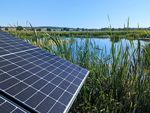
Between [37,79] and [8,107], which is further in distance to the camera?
[37,79]

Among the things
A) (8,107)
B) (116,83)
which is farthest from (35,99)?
(116,83)

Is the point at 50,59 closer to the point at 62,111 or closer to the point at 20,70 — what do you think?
the point at 20,70

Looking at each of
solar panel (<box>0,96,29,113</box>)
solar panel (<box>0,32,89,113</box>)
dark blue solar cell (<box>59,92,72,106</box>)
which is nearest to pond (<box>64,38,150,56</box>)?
solar panel (<box>0,32,89,113</box>)

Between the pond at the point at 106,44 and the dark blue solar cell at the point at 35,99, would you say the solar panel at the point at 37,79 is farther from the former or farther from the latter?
the pond at the point at 106,44

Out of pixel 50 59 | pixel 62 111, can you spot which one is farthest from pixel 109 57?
pixel 62 111

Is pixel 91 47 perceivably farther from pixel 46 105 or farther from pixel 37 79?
pixel 46 105

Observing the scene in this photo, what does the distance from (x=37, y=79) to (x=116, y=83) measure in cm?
261

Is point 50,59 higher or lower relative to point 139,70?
Result: higher

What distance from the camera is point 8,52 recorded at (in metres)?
4.08

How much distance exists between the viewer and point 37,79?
3484 mm

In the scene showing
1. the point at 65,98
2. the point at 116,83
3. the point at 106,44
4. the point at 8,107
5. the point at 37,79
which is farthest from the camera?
the point at 106,44

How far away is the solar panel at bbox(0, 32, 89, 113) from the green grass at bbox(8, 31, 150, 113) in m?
→ 1.08

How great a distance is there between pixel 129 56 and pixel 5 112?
3843mm

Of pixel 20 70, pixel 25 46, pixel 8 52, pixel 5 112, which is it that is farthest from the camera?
pixel 25 46
